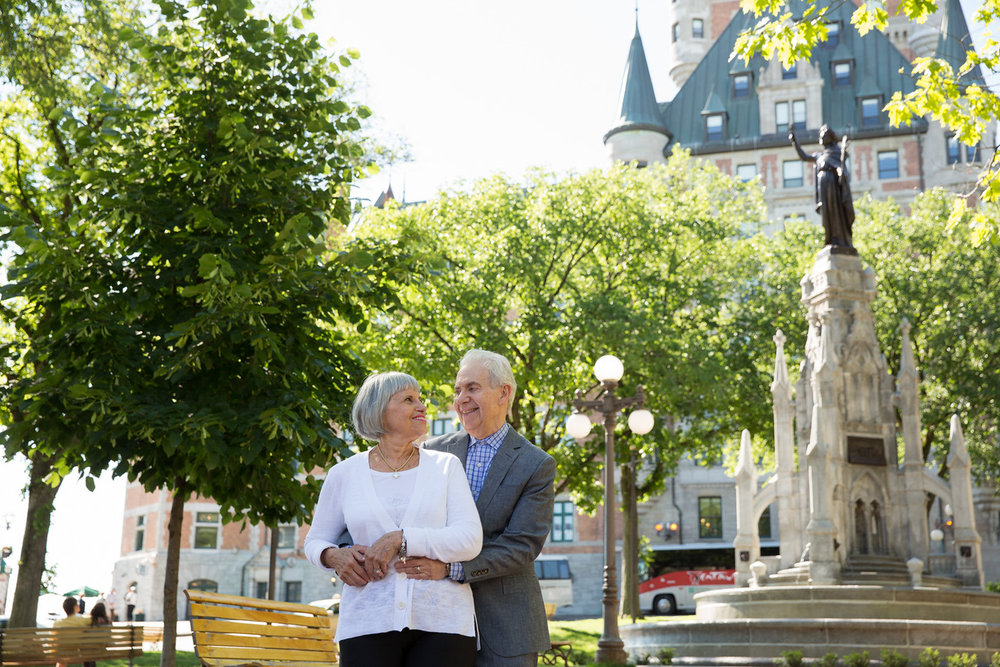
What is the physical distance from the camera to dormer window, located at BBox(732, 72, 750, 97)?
57.5m

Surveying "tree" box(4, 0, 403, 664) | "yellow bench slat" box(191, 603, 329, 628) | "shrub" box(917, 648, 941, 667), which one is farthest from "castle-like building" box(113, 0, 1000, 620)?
"yellow bench slat" box(191, 603, 329, 628)

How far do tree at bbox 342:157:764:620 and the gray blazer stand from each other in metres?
20.8

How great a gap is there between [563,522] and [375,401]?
4844 cm

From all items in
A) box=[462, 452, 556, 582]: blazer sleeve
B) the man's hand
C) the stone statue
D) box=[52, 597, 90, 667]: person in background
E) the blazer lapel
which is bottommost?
box=[52, 597, 90, 667]: person in background

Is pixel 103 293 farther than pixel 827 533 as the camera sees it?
No

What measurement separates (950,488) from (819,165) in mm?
7111

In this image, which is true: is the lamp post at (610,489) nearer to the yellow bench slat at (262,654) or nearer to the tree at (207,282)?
the tree at (207,282)

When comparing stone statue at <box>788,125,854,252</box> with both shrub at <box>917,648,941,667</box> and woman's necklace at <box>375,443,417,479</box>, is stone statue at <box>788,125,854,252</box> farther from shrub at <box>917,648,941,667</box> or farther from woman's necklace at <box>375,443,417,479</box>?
woman's necklace at <box>375,443,417,479</box>

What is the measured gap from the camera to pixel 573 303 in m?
29.3

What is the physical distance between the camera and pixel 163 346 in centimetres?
959

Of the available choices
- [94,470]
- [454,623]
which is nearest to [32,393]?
[94,470]

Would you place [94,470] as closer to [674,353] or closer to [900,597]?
[900,597]

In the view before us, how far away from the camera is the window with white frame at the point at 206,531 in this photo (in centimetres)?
5503

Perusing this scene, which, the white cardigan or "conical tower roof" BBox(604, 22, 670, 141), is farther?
"conical tower roof" BBox(604, 22, 670, 141)
